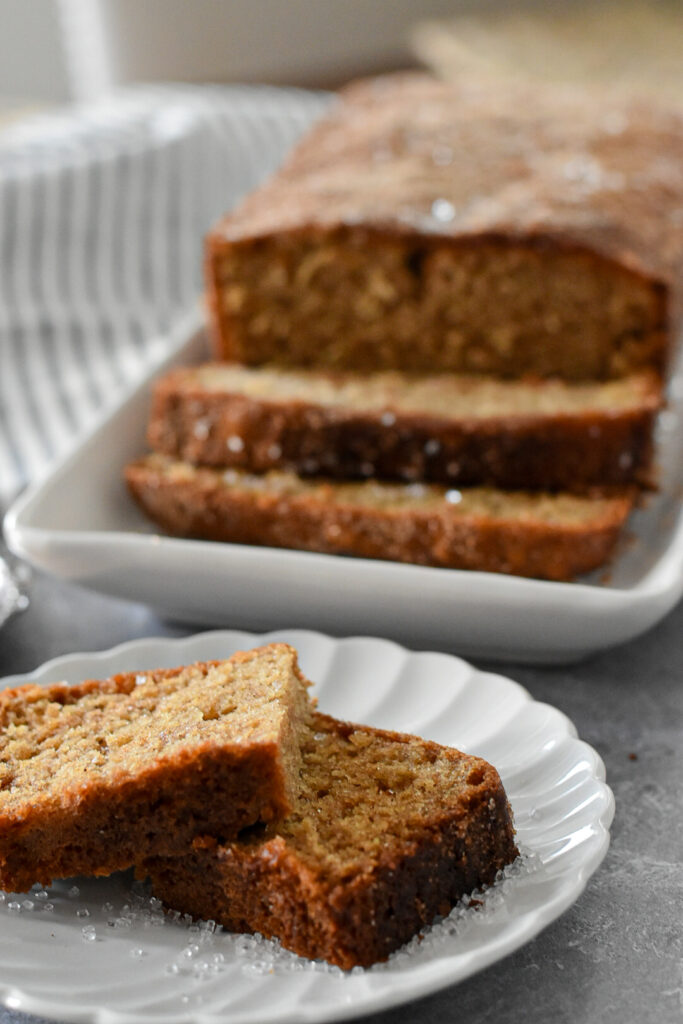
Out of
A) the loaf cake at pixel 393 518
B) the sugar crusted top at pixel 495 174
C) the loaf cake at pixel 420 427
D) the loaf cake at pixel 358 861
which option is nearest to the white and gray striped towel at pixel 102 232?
the sugar crusted top at pixel 495 174

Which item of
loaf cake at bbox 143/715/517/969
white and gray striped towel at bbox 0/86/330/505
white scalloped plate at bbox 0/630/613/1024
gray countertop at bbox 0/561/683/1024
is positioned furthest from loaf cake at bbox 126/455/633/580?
white and gray striped towel at bbox 0/86/330/505

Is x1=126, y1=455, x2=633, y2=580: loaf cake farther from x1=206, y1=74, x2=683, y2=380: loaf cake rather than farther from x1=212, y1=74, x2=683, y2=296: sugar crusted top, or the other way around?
x1=212, y1=74, x2=683, y2=296: sugar crusted top

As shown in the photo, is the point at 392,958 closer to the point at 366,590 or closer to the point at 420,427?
the point at 366,590

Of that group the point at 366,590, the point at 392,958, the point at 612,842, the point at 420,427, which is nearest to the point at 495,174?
the point at 420,427

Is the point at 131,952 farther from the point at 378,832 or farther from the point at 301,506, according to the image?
the point at 301,506

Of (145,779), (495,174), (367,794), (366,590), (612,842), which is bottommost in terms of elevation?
(612,842)

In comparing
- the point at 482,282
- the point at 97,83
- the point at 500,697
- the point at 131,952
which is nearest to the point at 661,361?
the point at 482,282
